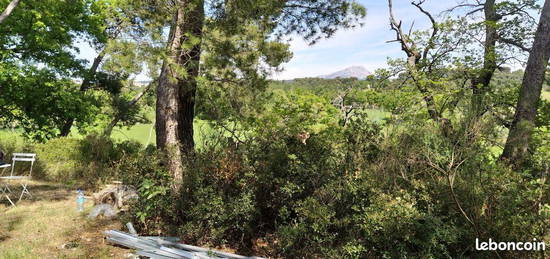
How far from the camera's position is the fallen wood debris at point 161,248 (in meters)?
3.32

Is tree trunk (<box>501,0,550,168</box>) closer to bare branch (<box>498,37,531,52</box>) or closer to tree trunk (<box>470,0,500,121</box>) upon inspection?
tree trunk (<box>470,0,500,121</box>)

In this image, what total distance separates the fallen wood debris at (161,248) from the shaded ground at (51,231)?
12 centimetres

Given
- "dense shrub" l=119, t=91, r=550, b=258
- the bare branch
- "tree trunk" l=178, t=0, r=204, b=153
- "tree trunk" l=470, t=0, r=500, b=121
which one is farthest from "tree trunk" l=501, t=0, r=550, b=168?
"tree trunk" l=178, t=0, r=204, b=153

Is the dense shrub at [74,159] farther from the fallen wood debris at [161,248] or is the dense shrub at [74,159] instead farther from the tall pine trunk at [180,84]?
the fallen wood debris at [161,248]

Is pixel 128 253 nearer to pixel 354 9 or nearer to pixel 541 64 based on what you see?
pixel 354 9

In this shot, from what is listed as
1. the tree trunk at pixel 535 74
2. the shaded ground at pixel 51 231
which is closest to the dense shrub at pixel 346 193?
the shaded ground at pixel 51 231

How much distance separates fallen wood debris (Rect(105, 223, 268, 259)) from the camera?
332cm

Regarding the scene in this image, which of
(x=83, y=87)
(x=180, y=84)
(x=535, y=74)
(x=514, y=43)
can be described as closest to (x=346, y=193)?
(x=180, y=84)

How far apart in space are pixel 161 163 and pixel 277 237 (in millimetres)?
2037

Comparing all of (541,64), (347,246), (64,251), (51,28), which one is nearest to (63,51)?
(51,28)

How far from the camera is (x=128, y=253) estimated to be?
374cm

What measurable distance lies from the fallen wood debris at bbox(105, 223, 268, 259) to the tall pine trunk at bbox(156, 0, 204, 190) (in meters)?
0.78

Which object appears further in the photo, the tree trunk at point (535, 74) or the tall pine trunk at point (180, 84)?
the tree trunk at point (535, 74)

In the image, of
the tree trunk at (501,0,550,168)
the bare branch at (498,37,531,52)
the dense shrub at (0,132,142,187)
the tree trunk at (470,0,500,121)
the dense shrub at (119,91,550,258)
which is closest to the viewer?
the dense shrub at (119,91,550,258)
